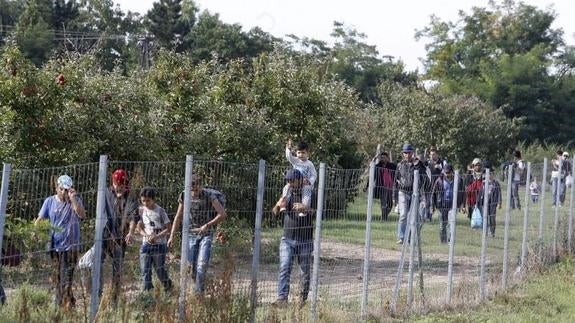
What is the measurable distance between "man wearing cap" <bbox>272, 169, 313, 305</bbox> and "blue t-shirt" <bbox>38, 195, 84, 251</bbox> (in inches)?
94.4

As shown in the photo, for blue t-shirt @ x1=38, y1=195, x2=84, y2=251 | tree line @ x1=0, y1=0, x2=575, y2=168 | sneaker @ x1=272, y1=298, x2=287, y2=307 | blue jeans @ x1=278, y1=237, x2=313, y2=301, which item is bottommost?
sneaker @ x1=272, y1=298, x2=287, y2=307

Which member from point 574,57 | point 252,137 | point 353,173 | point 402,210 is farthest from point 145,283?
point 574,57

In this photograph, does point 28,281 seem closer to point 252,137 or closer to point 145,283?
point 145,283

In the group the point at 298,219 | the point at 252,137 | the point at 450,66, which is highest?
the point at 450,66

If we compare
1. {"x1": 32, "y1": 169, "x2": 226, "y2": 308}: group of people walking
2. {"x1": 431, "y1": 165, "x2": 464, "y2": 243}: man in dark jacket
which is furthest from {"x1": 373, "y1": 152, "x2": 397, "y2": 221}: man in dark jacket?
{"x1": 32, "y1": 169, "x2": 226, "y2": 308}: group of people walking

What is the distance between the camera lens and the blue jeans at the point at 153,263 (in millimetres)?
9016

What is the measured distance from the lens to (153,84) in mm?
19000

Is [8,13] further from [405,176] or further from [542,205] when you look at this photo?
[542,205]

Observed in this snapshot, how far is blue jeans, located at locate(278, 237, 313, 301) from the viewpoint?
11016 mm

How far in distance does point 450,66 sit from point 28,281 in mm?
69407

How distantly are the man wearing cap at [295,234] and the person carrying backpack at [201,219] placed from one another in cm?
104

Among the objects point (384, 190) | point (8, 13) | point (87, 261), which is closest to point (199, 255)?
point (87, 261)

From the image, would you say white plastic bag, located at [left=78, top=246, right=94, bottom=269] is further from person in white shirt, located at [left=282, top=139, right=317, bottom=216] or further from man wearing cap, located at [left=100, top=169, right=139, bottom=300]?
person in white shirt, located at [left=282, top=139, right=317, bottom=216]

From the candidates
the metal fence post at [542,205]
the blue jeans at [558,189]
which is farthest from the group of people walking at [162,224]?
the blue jeans at [558,189]
